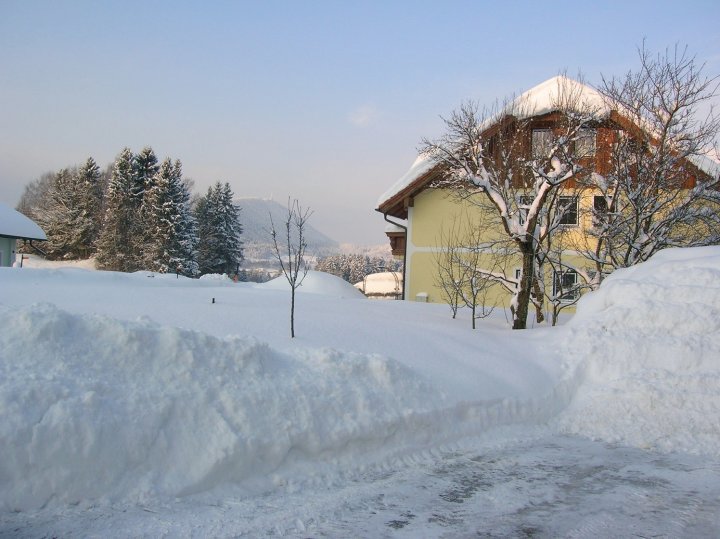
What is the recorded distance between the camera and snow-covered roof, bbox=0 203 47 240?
2875 cm

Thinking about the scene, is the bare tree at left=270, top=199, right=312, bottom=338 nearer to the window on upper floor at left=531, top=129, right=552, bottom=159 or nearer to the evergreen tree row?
the window on upper floor at left=531, top=129, right=552, bottom=159

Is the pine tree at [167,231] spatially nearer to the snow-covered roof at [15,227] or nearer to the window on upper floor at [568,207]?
the snow-covered roof at [15,227]

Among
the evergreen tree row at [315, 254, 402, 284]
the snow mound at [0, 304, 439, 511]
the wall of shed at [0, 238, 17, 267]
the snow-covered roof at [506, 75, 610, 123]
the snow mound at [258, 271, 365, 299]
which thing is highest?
the snow-covered roof at [506, 75, 610, 123]

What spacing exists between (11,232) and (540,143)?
26.4 meters

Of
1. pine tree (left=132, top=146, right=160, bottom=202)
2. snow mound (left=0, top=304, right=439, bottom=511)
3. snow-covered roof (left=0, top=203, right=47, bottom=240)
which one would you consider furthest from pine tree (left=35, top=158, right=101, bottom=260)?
snow mound (left=0, top=304, right=439, bottom=511)

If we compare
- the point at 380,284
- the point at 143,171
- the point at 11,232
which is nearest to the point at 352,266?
the point at 380,284

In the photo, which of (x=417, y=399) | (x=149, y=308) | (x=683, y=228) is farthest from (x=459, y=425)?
(x=683, y=228)

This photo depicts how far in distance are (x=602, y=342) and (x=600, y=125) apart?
766cm

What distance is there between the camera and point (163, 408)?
196 inches

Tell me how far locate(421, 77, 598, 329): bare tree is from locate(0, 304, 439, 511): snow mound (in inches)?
240

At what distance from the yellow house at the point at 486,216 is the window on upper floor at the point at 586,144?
0.18 feet

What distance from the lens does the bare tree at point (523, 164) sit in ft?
38.3

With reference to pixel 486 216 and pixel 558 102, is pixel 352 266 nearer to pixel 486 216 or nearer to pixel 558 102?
pixel 486 216

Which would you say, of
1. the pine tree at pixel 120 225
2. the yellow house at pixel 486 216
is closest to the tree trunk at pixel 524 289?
the yellow house at pixel 486 216
